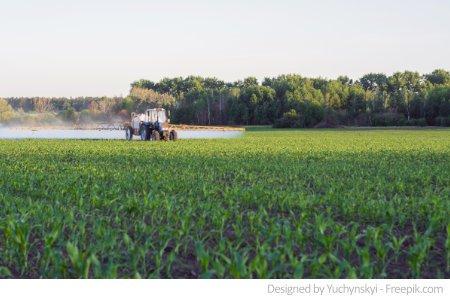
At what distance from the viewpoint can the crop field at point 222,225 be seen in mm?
6793

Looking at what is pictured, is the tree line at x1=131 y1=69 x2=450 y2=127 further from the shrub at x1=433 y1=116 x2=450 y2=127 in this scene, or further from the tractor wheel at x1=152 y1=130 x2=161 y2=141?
the tractor wheel at x1=152 y1=130 x2=161 y2=141

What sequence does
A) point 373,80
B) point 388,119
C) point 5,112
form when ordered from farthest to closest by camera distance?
point 373,80 < point 5,112 < point 388,119

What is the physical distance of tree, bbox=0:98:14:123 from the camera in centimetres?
13962

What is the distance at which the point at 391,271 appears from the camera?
7.01m

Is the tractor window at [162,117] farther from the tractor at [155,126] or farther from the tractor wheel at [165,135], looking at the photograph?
the tractor wheel at [165,135]

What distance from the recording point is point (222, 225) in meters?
8.89

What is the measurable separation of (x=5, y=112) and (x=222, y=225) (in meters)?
148

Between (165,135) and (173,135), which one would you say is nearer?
(165,135)

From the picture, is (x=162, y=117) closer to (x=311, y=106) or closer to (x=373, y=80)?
(x=311, y=106)

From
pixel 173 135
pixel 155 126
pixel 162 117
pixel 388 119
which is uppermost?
pixel 162 117

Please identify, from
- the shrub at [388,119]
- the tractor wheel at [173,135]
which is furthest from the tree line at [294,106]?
the tractor wheel at [173,135]

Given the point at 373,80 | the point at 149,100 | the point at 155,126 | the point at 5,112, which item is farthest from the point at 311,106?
the point at 5,112

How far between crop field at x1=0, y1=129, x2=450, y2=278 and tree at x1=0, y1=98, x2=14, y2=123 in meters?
128

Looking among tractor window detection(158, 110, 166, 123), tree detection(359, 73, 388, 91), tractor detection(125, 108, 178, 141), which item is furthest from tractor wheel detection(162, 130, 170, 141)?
tree detection(359, 73, 388, 91)
